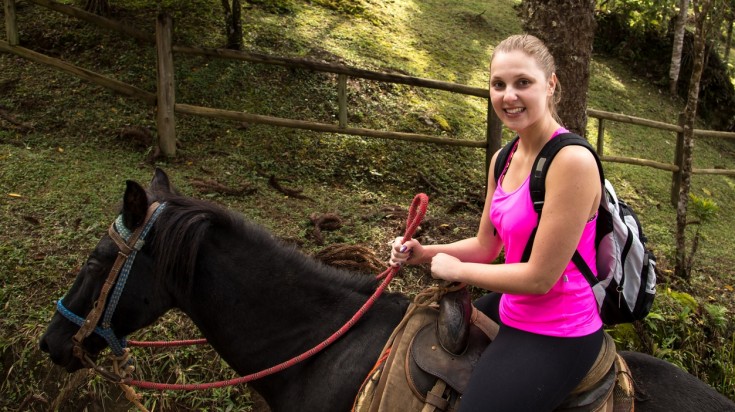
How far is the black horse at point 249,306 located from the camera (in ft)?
7.27

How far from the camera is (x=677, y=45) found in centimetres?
1289

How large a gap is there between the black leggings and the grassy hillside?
93.0 inches

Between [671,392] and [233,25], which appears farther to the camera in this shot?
[233,25]

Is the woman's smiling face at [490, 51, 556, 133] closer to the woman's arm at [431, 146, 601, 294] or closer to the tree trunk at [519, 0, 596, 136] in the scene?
the woman's arm at [431, 146, 601, 294]

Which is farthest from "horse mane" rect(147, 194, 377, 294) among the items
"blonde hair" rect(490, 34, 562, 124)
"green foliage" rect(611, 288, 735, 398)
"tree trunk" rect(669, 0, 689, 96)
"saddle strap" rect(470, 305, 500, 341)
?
"tree trunk" rect(669, 0, 689, 96)

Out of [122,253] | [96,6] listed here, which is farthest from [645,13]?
[122,253]

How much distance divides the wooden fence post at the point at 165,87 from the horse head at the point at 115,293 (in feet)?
15.0

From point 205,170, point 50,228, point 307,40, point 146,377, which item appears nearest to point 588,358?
point 146,377

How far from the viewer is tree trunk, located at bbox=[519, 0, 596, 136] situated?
4812 millimetres

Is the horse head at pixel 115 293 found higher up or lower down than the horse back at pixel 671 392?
higher up

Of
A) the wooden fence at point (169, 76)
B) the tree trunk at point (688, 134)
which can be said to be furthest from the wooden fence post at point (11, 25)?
the tree trunk at point (688, 134)

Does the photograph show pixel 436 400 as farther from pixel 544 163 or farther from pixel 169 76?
pixel 169 76

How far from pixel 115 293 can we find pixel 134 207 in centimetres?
37

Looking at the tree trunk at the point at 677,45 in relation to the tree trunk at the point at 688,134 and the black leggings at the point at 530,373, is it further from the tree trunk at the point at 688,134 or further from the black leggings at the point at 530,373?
the black leggings at the point at 530,373
